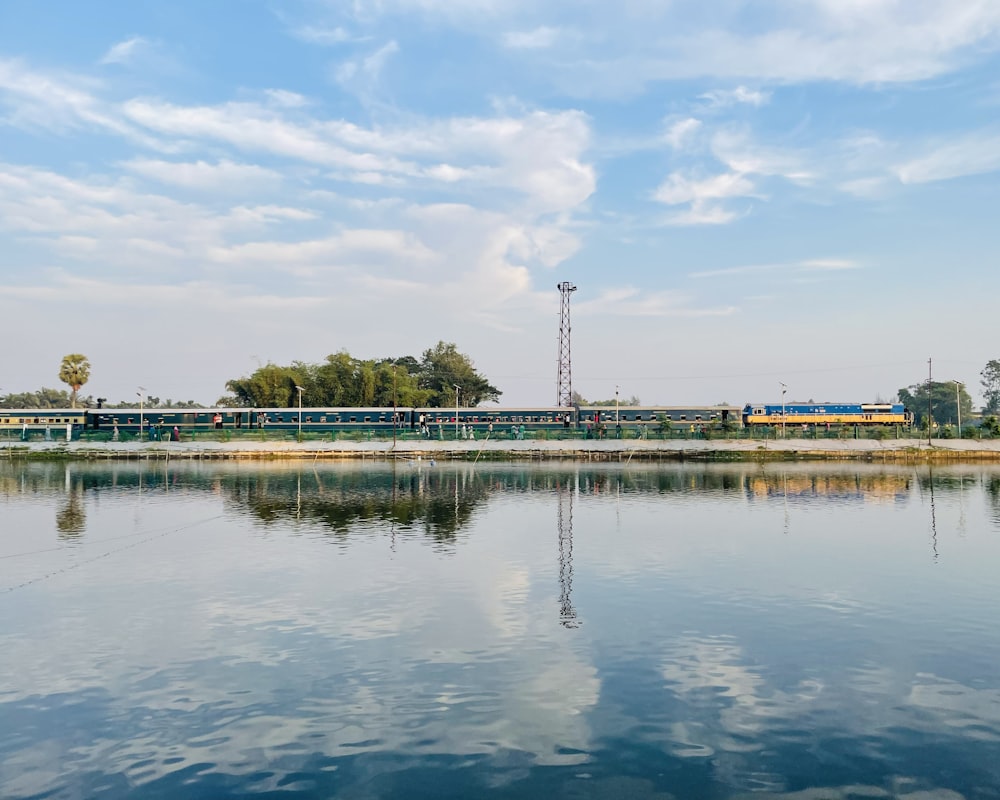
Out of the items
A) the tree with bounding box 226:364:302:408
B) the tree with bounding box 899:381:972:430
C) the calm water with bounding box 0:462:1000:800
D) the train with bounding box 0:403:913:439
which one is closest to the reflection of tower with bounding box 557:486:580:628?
the calm water with bounding box 0:462:1000:800

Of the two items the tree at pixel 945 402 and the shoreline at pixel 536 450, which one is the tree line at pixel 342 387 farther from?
the tree at pixel 945 402

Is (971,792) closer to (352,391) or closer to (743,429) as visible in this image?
(743,429)

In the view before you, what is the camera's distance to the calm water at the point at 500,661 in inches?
435

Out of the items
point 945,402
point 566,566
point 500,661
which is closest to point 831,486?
point 566,566

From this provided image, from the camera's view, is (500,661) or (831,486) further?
(831,486)

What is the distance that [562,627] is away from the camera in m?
18.2

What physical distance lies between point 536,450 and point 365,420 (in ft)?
81.4

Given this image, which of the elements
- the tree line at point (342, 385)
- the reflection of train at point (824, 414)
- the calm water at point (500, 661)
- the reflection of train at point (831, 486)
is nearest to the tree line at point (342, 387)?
the tree line at point (342, 385)

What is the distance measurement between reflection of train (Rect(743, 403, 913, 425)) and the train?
268mm

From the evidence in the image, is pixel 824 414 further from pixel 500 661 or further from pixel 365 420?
pixel 500 661

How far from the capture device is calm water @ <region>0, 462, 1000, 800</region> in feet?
36.2

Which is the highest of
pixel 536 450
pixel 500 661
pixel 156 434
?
pixel 156 434

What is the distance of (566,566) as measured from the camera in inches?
1016

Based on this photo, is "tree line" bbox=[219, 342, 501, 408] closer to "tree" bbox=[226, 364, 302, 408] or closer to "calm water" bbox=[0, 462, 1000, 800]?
"tree" bbox=[226, 364, 302, 408]
